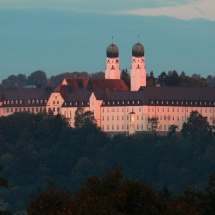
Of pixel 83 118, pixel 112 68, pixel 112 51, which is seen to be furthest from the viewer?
pixel 112 51

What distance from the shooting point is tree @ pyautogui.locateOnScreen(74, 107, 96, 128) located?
140875 mm

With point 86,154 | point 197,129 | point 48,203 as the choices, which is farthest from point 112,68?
point 48,203

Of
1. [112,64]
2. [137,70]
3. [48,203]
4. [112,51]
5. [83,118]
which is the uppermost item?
[112,51]

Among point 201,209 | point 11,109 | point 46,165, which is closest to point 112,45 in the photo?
point 11,109

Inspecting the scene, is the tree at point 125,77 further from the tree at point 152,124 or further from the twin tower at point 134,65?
the tree at point 152,124

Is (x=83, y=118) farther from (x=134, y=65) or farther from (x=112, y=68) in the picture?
(x=112, y=68)

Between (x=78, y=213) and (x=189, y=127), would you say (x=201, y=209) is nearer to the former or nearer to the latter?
(x=78, y=213)

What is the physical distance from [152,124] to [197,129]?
15.0 ft

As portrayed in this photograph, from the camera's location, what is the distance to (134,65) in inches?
5935

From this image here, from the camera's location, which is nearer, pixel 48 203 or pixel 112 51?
pixel 48 203

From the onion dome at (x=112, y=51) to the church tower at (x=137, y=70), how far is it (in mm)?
4437

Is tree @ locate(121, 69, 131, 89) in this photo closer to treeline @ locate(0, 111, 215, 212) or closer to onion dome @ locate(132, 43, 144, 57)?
onion dome @ locate(132, 43, 144, 57)

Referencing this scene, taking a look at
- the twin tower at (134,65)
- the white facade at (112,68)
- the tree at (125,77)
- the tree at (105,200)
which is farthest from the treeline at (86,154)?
the tree at (105,200)

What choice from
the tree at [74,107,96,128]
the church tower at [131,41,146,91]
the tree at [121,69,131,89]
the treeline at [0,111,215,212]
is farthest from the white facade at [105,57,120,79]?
the tree at [74,107,96,128]
